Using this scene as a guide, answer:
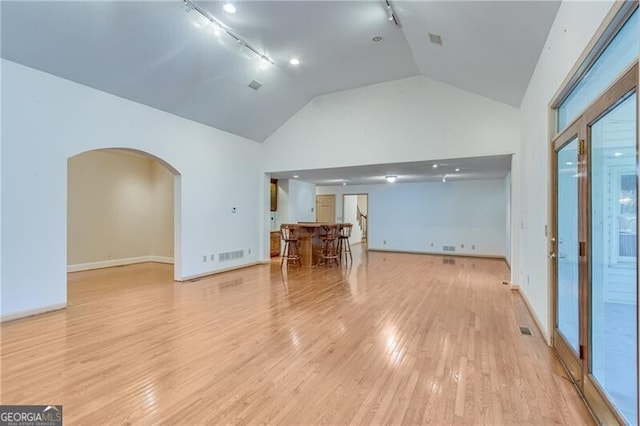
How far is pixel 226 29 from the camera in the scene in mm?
4320

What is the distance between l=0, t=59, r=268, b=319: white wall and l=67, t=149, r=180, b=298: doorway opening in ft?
1.26

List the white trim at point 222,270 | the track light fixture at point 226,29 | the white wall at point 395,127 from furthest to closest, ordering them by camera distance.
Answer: the white trim at point 222,270
the white wall at point 395,127
the track light fixture at point 226,29

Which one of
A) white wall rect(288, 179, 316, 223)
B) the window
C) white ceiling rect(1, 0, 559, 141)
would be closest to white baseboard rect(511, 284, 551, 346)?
the window

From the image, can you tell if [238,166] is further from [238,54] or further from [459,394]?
[459,394]

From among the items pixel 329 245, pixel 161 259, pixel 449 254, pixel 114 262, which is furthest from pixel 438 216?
pixel 114 262

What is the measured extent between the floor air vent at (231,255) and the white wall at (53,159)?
0.57 metres

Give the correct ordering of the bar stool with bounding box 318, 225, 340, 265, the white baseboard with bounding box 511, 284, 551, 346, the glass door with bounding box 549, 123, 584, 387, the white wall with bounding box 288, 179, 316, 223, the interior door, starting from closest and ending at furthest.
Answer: the glass door with bounding box 549, 123, 584, 387
the white baseboard with bounding box 511, 284, 551, 346
the bar stool with bounding box 318, 225, 340, 265
the white wall with bounding box 288, 179, 316, 223
the interior door

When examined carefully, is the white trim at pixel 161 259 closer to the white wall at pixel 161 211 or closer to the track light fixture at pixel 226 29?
the white wall at pixel 161 211

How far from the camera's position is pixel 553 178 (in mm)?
2951

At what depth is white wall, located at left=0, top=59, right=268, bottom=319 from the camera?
11.8ft

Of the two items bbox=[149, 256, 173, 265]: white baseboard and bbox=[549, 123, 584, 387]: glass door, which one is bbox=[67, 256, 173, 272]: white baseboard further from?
bbox=[549, 123, 584, 387]: glass door

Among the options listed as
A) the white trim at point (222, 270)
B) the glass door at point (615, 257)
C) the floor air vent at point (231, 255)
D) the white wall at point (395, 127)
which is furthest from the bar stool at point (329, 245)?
the glass door at point (615, 257)

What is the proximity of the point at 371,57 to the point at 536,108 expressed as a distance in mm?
2632

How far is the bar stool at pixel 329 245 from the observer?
25.3 feet
